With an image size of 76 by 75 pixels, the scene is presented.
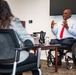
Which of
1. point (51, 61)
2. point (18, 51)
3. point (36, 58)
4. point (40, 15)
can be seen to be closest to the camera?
point (18, 51)

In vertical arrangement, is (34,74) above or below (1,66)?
below

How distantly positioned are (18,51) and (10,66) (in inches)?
6.8

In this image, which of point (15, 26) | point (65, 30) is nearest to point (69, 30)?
point (65, 30)

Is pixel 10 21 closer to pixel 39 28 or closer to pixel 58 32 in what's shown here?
pixel 58 32

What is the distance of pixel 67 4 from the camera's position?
19.4 feet

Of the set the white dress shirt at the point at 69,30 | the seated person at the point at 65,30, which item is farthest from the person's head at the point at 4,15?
the white dress shirt at the point at 69,30

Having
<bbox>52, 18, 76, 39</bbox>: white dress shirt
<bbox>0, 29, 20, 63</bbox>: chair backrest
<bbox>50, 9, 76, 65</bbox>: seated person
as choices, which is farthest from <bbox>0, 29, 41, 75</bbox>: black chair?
<bbox>52, 18, 76, 39</bbox>: white dress shirt

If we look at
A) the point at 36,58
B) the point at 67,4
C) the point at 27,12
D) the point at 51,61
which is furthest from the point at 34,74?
the point at 27,12

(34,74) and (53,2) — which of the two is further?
(53,2)

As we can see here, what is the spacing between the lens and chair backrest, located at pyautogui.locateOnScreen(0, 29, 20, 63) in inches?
77.4

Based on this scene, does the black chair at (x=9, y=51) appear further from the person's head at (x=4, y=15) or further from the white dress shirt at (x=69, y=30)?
the white dress shirt at (x=69, y=30)

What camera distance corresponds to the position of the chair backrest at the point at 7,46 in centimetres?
196

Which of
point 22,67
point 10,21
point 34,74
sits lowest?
point 34,74

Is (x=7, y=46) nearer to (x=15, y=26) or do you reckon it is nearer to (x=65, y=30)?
(x=15, y=26)
